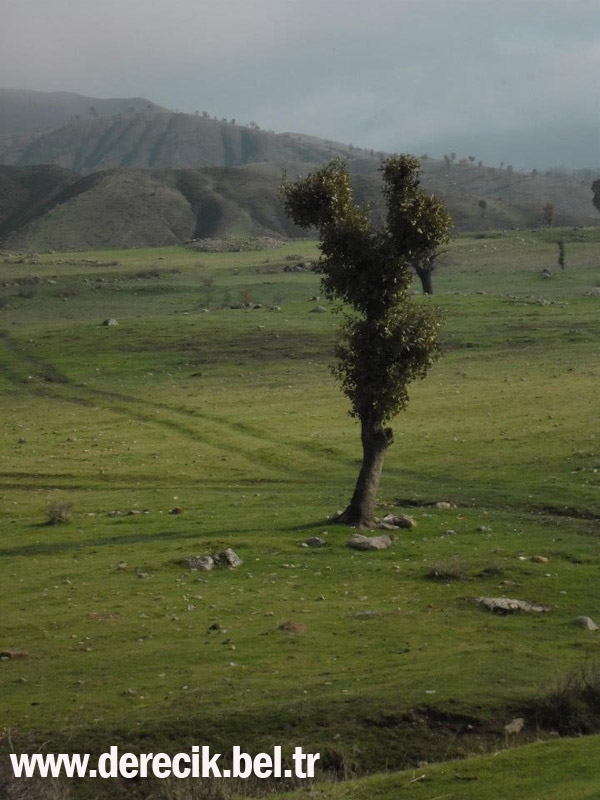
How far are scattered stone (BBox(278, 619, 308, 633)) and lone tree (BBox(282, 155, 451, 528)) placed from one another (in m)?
11.1

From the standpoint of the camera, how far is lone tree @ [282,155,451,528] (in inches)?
1404

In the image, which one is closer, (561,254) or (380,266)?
(380,266)

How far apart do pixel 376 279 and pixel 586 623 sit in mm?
14160

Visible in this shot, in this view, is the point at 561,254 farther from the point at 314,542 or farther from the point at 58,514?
the point at 314,542

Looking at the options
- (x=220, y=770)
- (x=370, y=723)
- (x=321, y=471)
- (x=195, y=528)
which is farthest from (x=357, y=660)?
(x=321, y=471)

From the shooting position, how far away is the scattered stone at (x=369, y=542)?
3384 cm

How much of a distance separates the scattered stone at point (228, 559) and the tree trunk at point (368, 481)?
5.62 metres

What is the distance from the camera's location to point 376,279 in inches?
1421

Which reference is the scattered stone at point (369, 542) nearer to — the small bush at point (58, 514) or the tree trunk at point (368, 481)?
the tree trunk at point (368, 481)

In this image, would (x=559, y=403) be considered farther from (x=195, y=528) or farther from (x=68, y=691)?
(x=68, y=691)

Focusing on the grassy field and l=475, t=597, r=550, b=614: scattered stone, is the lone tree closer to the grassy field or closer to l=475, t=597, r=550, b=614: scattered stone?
the grassy field

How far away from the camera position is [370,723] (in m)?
20.2

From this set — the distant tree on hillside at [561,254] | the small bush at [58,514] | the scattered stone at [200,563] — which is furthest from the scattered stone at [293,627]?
the distant tree on hillside at [561,254]

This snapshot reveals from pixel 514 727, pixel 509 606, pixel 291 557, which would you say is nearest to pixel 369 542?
pixel 291 557
